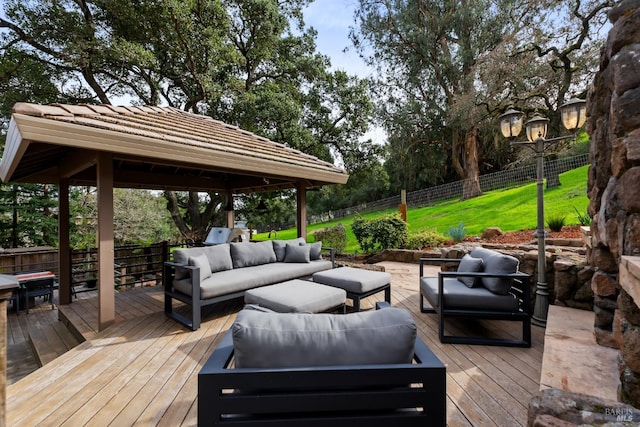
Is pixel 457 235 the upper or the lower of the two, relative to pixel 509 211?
lower

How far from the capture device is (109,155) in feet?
12.0

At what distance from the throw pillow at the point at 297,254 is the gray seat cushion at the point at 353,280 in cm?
117

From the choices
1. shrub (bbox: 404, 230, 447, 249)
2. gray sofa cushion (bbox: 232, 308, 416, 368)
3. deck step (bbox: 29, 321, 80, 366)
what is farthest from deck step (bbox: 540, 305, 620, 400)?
shrub (bbox: 404, 230, 447, 249)

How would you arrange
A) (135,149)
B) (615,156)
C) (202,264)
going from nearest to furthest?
1. (615,156)
2. (135,149)
3. (202,264)

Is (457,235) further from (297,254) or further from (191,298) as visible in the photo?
(191,298)

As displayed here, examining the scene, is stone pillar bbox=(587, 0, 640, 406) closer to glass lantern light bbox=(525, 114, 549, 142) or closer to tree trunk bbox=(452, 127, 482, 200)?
glass lantern light bbox=(525, 114, 549, 142)

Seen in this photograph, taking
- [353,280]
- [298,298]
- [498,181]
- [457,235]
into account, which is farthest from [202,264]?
[498,181]

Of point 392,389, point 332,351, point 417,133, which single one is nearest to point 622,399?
point 392,389

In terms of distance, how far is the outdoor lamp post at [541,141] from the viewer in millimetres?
3465

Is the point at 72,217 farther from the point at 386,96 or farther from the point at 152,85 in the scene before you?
the point at 386,96

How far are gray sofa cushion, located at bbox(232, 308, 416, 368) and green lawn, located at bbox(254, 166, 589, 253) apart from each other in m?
8.21

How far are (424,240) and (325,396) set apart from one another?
7.63 meters

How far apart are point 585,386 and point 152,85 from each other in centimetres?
1236

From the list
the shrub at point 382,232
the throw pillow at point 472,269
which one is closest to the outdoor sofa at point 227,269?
the throw pillow at point 472,269
